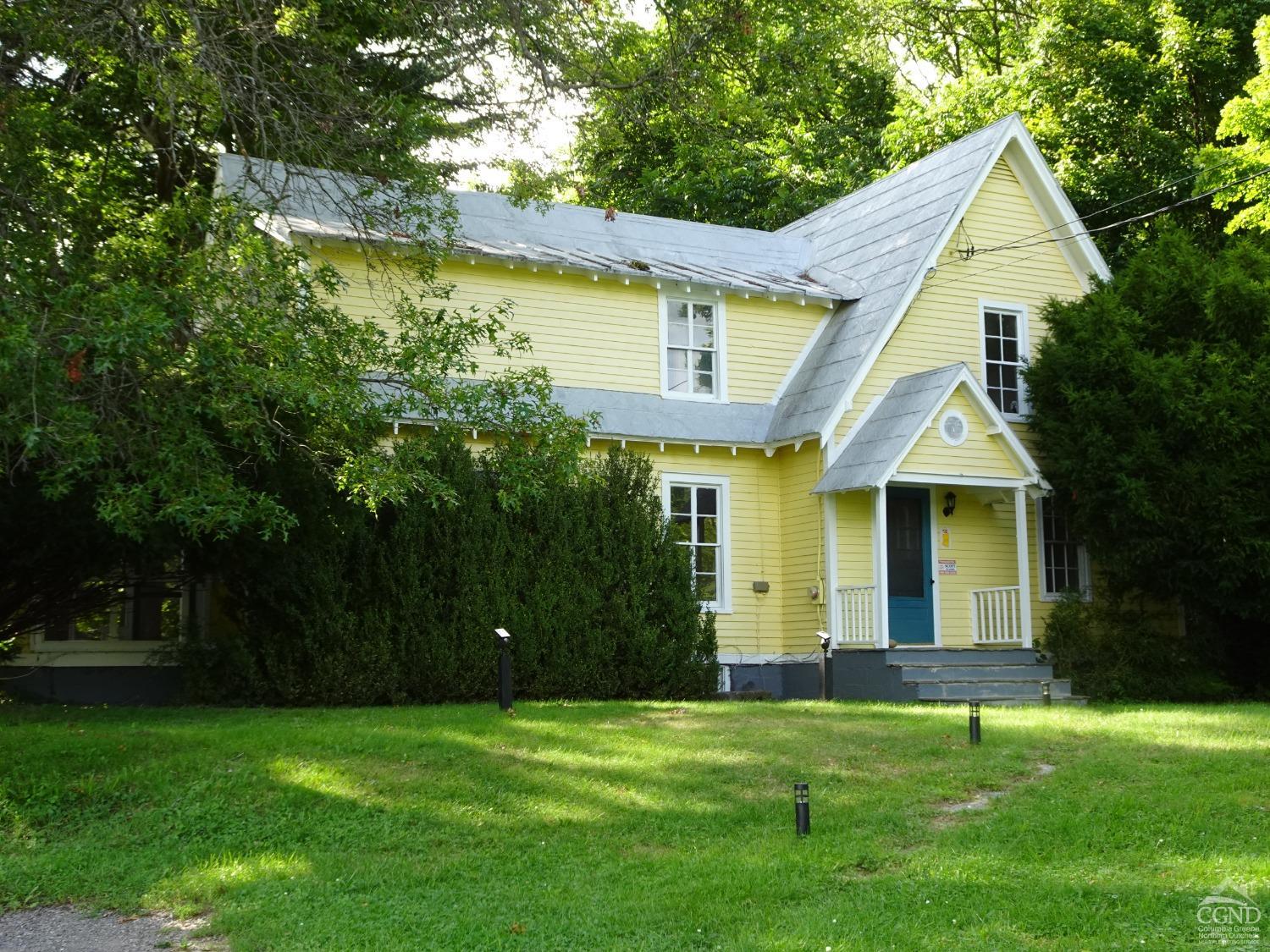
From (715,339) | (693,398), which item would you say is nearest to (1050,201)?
(715,339)

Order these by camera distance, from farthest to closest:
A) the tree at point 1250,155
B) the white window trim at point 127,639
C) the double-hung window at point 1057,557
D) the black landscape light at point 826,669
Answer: the tree at point 1250,155
the double-hung window at point 1057,557
the black landscape light at point 826,669
the white window trim at point 127,639

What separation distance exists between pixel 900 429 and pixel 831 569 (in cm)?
220

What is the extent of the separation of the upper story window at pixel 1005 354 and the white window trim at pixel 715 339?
408cm

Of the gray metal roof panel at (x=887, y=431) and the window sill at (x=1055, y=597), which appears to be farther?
the window sill at (x=1055, y=597)

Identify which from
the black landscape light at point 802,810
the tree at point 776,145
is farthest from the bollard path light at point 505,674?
the black landscape light at point 802,810

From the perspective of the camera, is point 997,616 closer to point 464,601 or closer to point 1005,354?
point 1005,354

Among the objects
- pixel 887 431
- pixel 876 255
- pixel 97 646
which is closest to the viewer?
pixel 97 646

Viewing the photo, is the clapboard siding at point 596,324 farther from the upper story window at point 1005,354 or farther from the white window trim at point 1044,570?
the white window trim at point 1044,570

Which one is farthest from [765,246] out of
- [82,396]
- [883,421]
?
[82,396]

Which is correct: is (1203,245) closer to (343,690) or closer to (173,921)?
(343,690)

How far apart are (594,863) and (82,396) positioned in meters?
5.23

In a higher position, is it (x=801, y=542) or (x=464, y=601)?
(x=801, y=542)

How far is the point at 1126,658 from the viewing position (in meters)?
18.9

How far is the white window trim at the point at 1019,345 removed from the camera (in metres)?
20.5
